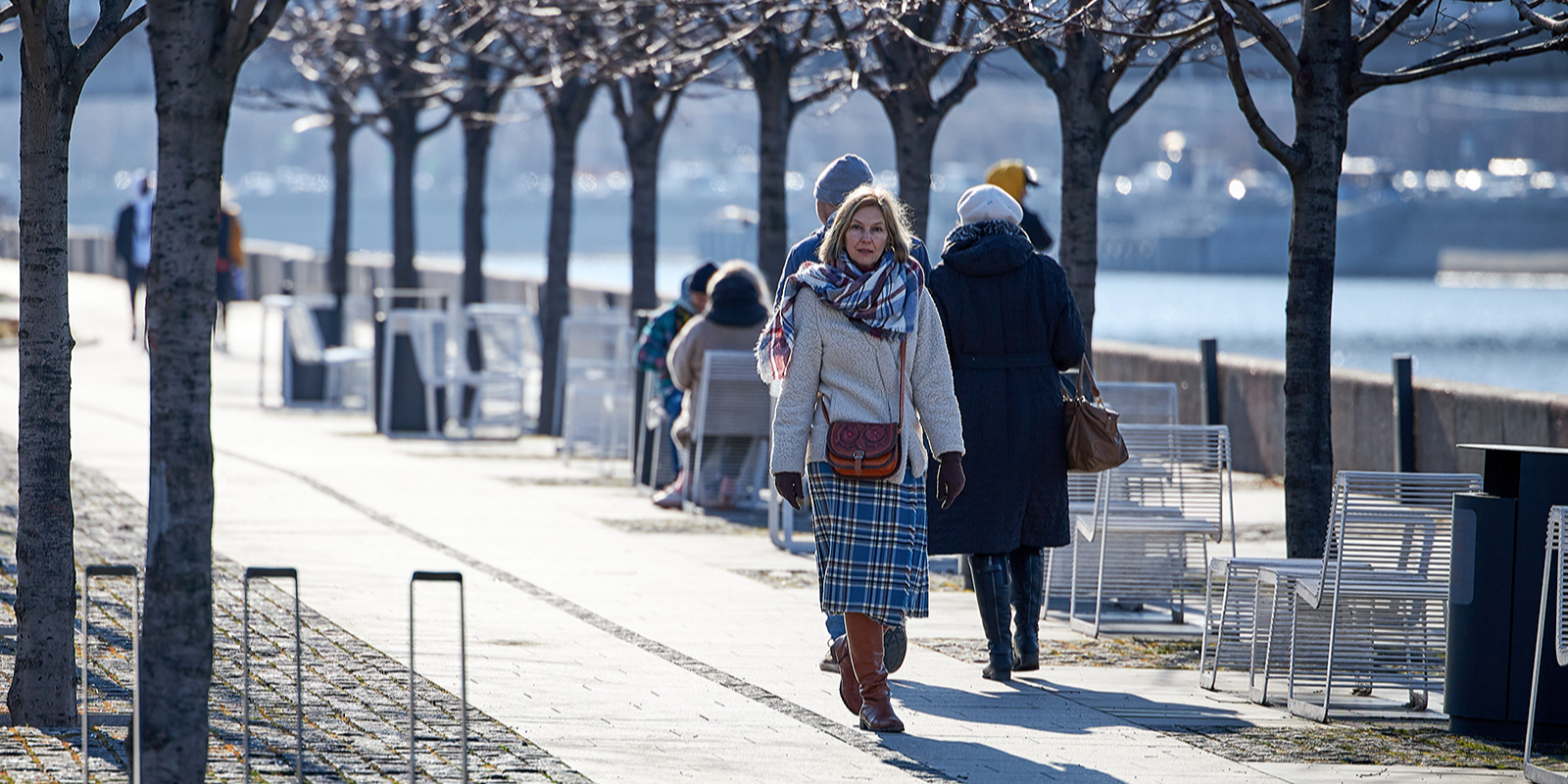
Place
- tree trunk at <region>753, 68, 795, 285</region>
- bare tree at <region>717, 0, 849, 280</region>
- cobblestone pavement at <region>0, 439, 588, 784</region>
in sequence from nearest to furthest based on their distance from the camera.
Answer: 1. cobblestone pavement at <region>0, 439, 588, 784</region>
2. bare tree at <region>717, 0, 849, 280</region>
3. tree trunk at <region>753, 68, 795, 285</region>

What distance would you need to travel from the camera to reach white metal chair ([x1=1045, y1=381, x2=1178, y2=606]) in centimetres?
934

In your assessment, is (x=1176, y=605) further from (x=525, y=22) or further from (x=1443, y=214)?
(x=1443, y=214)

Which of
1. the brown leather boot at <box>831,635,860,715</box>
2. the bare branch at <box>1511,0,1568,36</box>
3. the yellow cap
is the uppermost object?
the bare branch at <box>1511,0,1568,36</box>

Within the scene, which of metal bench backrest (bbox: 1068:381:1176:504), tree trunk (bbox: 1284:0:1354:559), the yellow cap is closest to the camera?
tree trunk (bbox: 1284:0:1354:559)

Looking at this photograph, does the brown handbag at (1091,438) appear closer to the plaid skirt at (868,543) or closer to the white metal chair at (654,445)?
the plaid skirt at (868,543)

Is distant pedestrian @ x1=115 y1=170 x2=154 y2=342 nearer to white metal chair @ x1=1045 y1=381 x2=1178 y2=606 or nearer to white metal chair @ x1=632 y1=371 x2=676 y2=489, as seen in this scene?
white metal chair @ x1=632 y1=371 x2=676 y2=489

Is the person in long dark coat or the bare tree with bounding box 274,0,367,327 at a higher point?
the bare tree with bounding box 274,0,367,327

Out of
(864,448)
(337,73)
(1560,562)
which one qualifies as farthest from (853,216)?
(337,73)

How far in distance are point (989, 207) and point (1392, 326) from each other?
40544 mm

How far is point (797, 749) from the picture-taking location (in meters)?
6.26

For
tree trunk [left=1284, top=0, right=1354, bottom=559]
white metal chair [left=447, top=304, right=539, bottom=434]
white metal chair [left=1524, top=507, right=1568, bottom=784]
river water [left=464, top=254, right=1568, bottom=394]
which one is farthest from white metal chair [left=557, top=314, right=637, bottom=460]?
white metal chair [left=1524, top=507, right=1568, bottom=784]

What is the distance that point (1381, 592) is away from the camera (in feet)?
22.7

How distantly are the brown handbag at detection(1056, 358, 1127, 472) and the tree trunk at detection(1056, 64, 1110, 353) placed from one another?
2.33 metres

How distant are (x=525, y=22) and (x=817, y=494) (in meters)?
9.40
